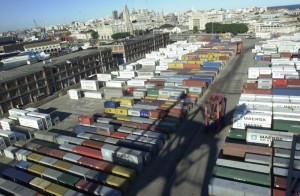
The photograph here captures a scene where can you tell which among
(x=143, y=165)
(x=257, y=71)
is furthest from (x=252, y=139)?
(x=257, y=71)

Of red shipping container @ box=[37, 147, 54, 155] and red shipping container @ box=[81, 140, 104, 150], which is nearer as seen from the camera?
red shipping container @ box=[81, 140, 104, 150]

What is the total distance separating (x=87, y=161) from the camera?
4066cm

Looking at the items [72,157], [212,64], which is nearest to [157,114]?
[72,157]

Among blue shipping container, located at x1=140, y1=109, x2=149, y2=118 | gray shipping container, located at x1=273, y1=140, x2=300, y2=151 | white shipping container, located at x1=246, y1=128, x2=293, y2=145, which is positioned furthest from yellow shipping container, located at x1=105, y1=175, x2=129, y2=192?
gray shipping container, located at x1=273, y1=140, x2=300, y2=151

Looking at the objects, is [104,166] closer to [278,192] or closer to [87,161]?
[87,161]

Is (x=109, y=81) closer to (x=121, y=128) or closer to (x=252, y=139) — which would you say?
(x=121, y=128)

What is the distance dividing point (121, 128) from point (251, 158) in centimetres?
2545

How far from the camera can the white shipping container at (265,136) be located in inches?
1594

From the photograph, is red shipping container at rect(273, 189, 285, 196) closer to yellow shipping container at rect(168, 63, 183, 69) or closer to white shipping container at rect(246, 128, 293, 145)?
white shipping container at rect(246, 128, 293, 145)

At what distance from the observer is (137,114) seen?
189 feet

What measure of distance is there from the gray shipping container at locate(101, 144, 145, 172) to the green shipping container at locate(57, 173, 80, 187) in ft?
21.5

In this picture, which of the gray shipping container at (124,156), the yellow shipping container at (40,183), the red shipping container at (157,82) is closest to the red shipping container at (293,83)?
the red shipping container at (157,82)

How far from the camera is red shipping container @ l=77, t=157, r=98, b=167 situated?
39.9m

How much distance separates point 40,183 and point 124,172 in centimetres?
1232
